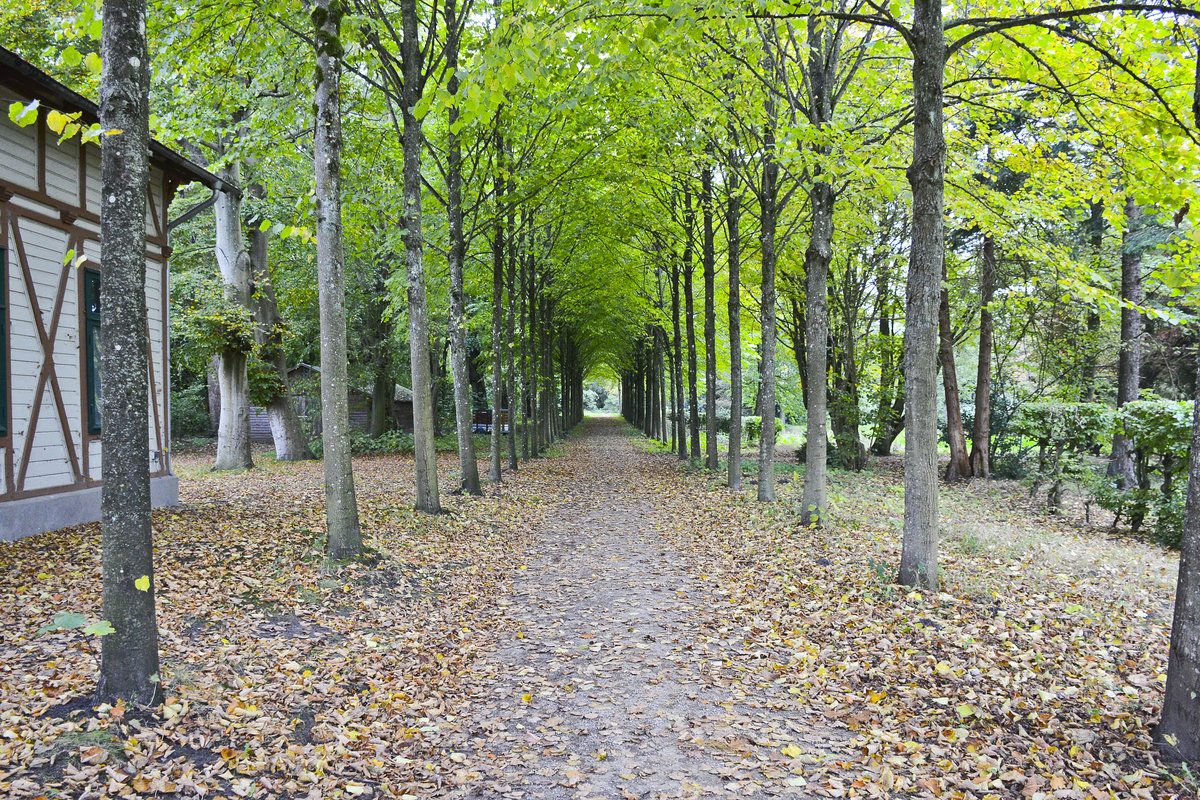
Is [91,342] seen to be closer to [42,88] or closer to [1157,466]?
[42,88]

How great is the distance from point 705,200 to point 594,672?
41.0 feet

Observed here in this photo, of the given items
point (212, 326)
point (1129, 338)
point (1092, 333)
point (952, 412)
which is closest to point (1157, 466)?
point (1129, 338)

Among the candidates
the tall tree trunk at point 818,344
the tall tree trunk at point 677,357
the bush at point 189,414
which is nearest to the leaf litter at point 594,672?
the tall tree trunk at point 818,344

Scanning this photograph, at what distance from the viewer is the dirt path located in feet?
12.7

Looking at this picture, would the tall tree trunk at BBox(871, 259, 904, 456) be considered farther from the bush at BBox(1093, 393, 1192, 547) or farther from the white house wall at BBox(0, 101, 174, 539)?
the white house wall at BBox(0, 101, 174, 539)

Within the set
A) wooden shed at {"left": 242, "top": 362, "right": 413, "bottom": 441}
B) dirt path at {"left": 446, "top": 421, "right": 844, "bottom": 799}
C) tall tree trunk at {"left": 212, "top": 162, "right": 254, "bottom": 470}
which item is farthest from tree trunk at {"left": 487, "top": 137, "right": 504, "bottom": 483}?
wooden shed at {"left": 242, "top": 362, "right": 413, "bottom": 441}

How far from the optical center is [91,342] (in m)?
9.07

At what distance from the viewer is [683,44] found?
823cm

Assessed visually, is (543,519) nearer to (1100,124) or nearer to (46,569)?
(46,569)

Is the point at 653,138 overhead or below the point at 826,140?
overhead

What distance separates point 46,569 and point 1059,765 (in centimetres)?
864

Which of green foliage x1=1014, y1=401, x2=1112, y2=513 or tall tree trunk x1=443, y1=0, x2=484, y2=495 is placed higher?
tall tree trunk x1=443, y1=0, x2=484, y2=495

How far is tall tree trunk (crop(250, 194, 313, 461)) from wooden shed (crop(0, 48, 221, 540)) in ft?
26.9

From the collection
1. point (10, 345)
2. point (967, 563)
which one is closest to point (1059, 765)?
point (967, 563)
